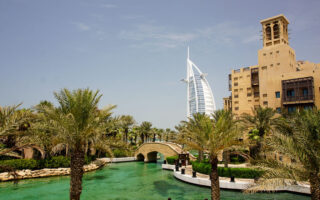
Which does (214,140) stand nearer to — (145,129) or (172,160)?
(172,160)

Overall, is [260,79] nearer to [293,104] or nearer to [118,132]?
[293,104]

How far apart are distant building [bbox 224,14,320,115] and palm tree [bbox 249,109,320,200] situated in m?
25.3

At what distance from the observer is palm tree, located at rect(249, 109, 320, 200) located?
9.86m

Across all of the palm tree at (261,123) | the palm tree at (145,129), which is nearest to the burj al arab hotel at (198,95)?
the palm tree at (145,129)

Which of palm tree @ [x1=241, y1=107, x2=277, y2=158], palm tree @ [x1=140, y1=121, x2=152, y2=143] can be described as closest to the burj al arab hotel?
palm tree @ [x1=140, y1=121, x2=152, y2=143]

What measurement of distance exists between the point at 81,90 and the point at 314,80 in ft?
121

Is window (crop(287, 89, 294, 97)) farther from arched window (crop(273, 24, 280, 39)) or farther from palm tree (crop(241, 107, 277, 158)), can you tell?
arched window (crop(273, 24, 280, 39))

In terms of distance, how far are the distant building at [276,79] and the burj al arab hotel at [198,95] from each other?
41.7m

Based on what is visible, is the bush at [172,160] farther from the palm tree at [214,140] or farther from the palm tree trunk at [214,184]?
the palm tree trunk at [214,184]

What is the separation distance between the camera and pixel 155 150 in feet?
151

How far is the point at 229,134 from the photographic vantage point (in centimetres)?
1501

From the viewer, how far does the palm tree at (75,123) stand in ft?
44.8

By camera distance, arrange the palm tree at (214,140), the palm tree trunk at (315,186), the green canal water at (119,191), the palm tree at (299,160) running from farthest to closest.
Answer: the green canal water at (119,191) → the palm tree at (214,140) → the palm tree at (299,160) → the palm tree trunk at (315,186)

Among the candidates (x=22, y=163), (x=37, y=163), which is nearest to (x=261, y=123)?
(x=37, y=163)
